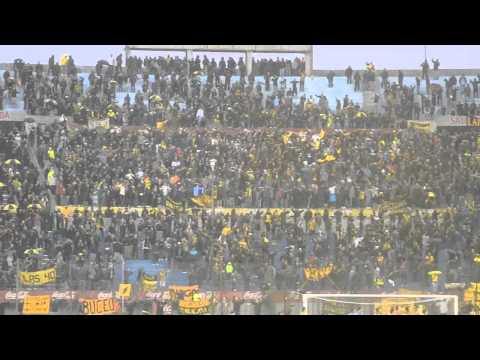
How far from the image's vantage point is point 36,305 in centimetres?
1279

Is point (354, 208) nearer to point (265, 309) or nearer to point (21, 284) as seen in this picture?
point (265, 309)

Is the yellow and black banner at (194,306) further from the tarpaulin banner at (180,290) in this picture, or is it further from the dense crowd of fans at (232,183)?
the dense crowd of fans at (232,183)

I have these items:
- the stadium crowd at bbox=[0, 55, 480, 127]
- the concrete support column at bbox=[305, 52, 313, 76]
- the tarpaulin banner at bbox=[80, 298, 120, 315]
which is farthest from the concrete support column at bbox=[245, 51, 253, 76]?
the tarpaulin banner at bbox=[80, 298, 120, 315]

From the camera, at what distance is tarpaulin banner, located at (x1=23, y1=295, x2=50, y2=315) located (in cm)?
1277

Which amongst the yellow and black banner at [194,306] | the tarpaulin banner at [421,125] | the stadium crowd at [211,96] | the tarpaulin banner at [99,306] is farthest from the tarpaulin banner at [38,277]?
the tarpaulin banner at [421,125]

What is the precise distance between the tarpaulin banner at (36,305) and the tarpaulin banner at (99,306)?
520 mm

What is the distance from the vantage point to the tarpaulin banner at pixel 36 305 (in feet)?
41.9

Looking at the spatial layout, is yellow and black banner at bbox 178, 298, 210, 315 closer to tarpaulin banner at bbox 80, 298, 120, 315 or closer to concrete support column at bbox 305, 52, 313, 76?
tarpaulin banner at bbox 80, 298, 120, 315

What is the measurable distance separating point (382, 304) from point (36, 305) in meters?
5.12

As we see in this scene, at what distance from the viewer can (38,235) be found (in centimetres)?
1298

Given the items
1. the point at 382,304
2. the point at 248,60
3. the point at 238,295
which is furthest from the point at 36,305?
the point at 382,304

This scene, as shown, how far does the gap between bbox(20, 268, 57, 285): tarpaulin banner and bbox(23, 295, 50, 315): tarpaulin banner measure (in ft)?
0.68

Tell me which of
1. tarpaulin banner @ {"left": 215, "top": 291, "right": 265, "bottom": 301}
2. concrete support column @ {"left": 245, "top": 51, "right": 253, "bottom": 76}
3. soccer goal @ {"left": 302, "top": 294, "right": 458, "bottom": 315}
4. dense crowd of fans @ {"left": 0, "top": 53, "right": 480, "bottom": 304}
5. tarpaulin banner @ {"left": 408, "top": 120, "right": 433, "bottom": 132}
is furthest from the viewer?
tarpaulin banner @ {"left": 408, "top": 120, "right": 433, "bottom": 132}

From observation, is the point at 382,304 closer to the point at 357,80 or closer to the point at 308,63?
the point at 357,80
